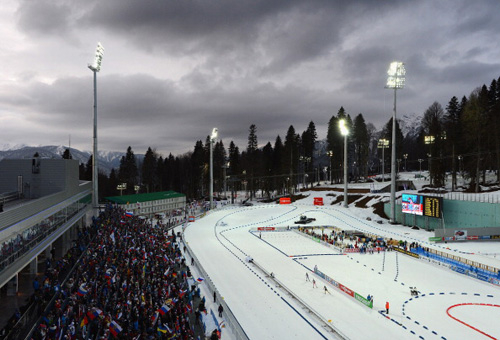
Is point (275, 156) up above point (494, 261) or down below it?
above

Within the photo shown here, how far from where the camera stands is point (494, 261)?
29047mm

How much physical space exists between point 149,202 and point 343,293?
136ft

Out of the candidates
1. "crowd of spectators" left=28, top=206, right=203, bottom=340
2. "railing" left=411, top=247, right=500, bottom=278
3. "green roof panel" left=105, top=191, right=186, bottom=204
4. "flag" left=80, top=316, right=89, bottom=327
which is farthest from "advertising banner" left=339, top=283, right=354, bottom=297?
"green roof panel" left=105, top=191, right=186, bottom=204

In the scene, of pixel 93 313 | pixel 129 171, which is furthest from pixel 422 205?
pixel 129 171

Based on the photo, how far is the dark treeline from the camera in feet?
177

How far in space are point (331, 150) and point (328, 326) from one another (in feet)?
241

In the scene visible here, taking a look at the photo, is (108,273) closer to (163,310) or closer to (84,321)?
(84,321)

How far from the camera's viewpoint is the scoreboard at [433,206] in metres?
41.2

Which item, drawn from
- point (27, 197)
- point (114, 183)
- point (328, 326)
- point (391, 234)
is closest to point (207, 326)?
point (328, 326)

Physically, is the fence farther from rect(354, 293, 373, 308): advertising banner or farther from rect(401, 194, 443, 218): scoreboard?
rect(354, 293, 373, 308): advertising banner

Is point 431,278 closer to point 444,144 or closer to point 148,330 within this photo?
point 148,330

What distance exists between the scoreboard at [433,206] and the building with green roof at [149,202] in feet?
138

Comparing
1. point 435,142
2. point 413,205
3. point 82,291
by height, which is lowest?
point 82,291

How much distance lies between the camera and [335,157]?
284 ft
